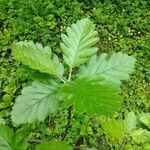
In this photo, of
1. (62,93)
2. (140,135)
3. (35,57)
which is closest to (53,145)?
(62,93)

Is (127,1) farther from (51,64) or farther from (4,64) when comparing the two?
(51,64)

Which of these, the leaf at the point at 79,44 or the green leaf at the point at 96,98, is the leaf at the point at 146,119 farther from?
the green leaf at the point at 96,98

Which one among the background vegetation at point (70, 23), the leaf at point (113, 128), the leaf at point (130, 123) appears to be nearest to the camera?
the leaf at point (113, 128)

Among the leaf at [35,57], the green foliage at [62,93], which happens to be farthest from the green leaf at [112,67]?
the leaf at [35,57]

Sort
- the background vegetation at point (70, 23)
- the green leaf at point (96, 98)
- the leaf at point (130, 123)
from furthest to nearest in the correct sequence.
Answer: the background vegetation at point (70, 23)
the leaf at point (130, 123)
the green leaf at point (96, 98)

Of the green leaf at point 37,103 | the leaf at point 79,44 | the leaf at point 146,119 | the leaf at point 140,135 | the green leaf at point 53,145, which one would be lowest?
the leaf at point 140,135
